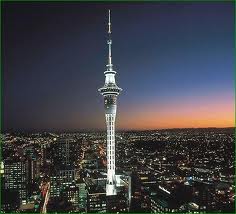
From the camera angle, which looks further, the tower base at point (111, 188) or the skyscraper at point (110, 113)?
the skyscraper at point (110, 113)

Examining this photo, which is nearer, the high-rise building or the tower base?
the high-rise building

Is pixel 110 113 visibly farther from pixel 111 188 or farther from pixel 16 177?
pixel 16 177

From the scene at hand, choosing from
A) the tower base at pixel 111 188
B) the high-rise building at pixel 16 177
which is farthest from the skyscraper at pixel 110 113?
the high-rise building at pixel 16 177

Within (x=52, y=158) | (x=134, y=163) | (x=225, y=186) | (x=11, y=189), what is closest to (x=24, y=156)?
(x=52, y=158)

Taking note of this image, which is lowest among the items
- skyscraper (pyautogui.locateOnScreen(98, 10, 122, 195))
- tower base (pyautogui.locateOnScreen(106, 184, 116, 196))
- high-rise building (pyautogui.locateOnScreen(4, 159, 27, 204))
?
tower base (pyautogui.locateOnScreen(106, 184, 116, 196))

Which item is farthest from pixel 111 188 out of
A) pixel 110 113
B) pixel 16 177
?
pixel 16 177

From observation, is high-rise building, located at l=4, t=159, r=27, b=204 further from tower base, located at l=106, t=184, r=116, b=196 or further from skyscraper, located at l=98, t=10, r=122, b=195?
skyscraper, located at l=98, t=10, r=122, b=195

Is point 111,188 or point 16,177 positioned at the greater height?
point 16,177

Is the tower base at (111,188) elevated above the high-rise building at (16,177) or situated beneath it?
situated beneath

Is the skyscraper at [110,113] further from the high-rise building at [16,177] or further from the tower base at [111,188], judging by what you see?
the high-rise building at [16,177]

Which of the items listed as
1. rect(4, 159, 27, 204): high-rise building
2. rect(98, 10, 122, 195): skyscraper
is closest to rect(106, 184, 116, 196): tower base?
rect(98, 10, 122, 195): skyscraper

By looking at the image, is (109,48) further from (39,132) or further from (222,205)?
(222,205)
